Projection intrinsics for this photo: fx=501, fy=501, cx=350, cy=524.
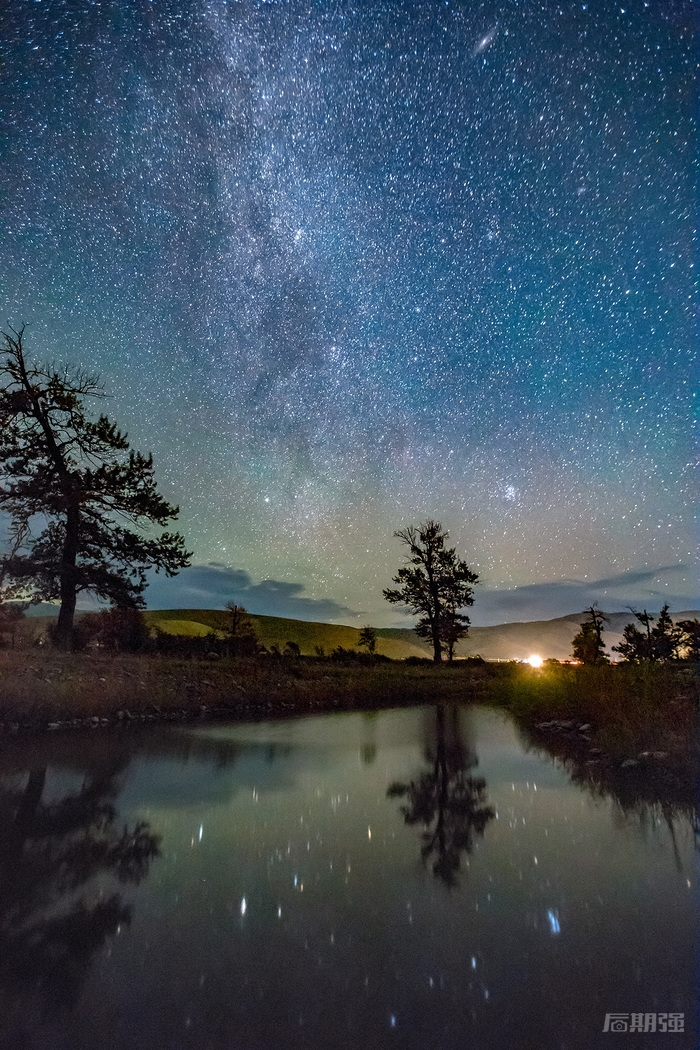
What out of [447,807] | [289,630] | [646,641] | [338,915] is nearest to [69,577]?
[447,807]

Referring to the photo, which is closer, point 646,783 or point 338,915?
point 338,915

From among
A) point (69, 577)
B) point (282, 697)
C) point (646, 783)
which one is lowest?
point (646, 783)

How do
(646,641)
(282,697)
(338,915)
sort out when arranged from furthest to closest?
(646,641), (282,697), (338,915)

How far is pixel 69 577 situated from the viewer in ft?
65.8

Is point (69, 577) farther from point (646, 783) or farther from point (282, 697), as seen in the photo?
point (646, 783)

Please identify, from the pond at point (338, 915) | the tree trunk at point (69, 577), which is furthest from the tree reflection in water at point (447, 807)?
the tree trunk at point (69, 577)

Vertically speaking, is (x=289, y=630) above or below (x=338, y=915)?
above

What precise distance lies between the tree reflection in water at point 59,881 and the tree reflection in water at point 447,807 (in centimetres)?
246

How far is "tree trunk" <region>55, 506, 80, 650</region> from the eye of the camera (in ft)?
63.8

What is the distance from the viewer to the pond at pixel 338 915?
7.77 feet

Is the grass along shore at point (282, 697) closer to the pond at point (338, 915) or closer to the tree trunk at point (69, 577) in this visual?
the pond at point (338, 915)

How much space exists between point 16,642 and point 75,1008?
1851 centimetres

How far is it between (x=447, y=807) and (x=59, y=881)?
3.95m

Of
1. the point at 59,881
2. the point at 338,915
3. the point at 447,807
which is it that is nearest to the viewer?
the point at 338,915
